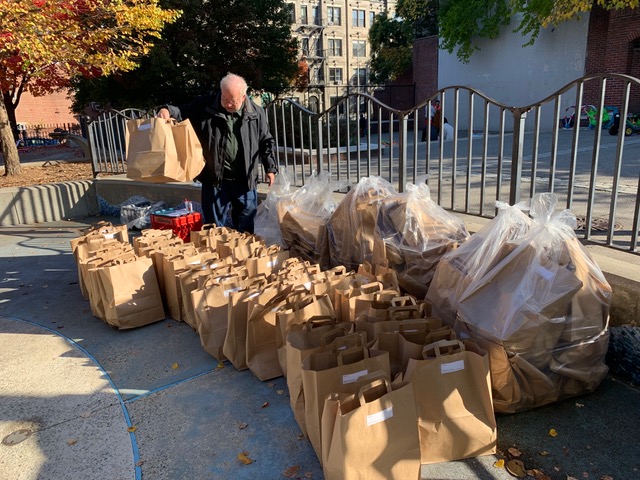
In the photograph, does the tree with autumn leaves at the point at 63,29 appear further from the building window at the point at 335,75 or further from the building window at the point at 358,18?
the building window at the point at 358,18

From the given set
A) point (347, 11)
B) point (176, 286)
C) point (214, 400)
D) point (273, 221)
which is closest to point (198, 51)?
point (273, 221)

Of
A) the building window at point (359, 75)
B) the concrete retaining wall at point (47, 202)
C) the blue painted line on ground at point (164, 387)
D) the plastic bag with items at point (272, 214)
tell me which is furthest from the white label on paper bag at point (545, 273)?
the building window at point (359, 75)

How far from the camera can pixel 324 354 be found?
2227 mm

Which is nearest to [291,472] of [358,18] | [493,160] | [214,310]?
[214,310]

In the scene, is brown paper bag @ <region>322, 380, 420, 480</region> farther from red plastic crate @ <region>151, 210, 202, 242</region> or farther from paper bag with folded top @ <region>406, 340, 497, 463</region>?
red plastic crate @ <region>151, 210, 202, 242</region>

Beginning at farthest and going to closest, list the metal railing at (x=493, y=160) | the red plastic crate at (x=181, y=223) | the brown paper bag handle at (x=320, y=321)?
1. the red plastic crate at (x=181, y=223)
2. the metal railing at (x=493, y=160)
3. the brown paper bag handle at (x=320, y=321)

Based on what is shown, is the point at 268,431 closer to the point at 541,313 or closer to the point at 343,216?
the point at 541,313

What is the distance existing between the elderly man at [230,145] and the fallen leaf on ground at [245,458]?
2.95m

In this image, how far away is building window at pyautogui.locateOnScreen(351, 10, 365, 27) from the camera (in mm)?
53000

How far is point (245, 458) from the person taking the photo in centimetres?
229

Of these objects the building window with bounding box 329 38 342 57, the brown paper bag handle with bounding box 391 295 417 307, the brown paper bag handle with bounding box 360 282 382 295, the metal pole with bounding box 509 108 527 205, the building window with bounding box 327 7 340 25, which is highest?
the building window with bounding box 327 7 340 25

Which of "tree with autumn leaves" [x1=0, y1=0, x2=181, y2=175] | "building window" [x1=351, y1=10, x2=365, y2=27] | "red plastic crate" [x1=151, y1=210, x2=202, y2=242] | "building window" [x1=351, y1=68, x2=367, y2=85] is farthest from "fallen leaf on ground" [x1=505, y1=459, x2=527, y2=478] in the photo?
"building window" [x1=351, y1=10, x2=365, y2=27]

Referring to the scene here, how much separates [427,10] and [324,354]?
28.8m

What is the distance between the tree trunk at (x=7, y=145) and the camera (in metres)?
9.22
